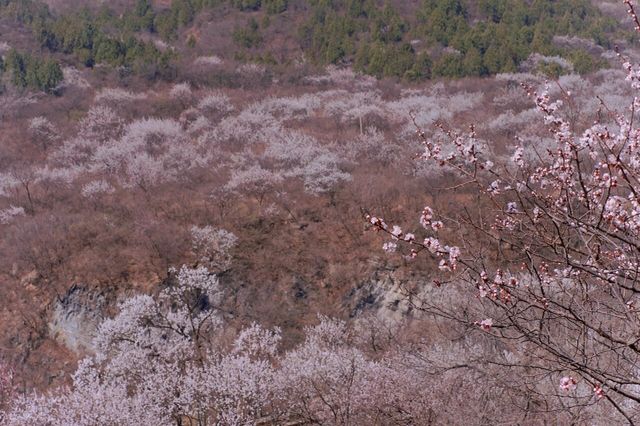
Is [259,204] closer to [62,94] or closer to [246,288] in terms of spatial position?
[246,288]

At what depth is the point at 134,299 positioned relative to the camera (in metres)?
19.9

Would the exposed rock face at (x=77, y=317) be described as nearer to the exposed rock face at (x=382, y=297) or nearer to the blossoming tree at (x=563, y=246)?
the exposed rock face at (x=382, y=297)

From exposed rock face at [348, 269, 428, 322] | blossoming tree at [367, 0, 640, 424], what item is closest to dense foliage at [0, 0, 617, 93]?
exposed rock face at [348, 269, 428, 322]

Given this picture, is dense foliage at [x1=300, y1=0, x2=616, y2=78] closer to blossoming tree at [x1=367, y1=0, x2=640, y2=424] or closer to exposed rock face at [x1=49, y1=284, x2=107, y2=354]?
exposed rock face at [x1=49, y1=284, x2=107, y2=354]

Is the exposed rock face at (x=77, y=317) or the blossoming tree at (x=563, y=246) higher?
the blossoming tree at (x=563, y=246)

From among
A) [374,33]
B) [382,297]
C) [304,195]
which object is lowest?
[304,195]

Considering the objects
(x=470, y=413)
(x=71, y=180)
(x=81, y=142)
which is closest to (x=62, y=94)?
(x=81, y=142)

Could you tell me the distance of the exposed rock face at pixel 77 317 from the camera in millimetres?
21172

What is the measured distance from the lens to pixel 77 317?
21.7 meters

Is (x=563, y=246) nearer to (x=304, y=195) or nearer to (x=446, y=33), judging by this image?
(x=304, y=195)

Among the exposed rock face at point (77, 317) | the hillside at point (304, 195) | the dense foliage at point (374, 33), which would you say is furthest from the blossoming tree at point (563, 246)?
the dense foliage at point (374, 33)

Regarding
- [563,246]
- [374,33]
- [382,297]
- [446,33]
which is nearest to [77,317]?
[382,297]

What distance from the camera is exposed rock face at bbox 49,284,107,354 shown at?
21172 millimetres

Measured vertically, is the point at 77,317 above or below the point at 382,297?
below
